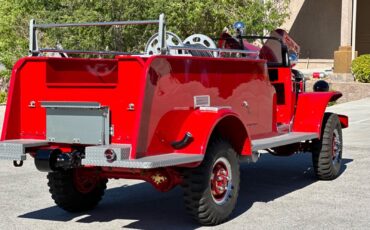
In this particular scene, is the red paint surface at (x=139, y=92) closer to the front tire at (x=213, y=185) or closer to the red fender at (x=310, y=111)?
the front tire at (x=213, y=185)

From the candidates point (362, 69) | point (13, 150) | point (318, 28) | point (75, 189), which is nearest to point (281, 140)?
point (75, 189)

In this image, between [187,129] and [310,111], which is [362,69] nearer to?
[310,111]

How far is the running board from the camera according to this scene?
7.84m

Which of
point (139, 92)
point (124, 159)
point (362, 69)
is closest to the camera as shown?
point (124, 159)

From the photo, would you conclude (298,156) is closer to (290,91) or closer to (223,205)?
(290,91)

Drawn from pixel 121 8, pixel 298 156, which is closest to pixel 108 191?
pixel 298 156

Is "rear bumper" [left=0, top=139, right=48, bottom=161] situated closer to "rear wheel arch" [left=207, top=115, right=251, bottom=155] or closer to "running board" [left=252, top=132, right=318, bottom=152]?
"rear wheel arch" [left=207, top=115, right=251, bottom=155]

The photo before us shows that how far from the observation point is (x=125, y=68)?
253 inches

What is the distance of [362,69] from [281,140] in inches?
677

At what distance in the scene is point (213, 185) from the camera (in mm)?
7121

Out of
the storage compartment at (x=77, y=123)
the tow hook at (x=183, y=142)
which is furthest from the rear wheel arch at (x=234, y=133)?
the storage compartment at (x=77, y=123)

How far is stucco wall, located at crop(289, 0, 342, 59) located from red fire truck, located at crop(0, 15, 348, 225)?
89.3ft

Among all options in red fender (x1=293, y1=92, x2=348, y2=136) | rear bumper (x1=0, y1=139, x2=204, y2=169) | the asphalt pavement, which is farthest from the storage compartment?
red fender (x1=293, y1=92, x2=348, y2=136)

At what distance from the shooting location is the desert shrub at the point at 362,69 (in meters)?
24.5
